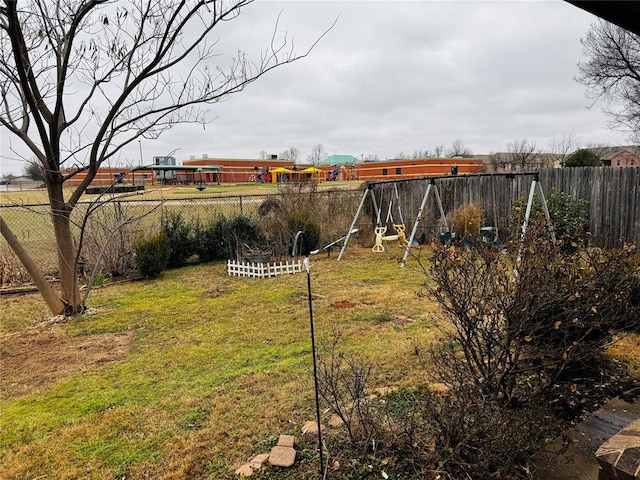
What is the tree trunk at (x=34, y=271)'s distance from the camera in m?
4.65

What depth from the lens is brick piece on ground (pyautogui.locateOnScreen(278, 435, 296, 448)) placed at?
2.18 meters

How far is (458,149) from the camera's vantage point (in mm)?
45125

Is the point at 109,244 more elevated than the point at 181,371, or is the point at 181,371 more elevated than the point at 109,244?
the point at 109,244

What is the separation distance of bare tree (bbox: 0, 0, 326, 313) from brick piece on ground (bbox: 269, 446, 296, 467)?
4.26 m

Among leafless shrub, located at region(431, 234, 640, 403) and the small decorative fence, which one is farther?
the small decorative fence

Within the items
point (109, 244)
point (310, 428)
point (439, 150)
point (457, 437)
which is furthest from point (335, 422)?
point (439, 150)

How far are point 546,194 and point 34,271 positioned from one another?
10005mm

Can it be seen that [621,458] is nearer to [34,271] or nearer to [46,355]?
[46,355]

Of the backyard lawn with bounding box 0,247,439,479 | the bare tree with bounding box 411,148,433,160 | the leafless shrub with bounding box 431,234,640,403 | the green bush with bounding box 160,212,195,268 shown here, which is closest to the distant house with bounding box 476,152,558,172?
the bare tree with bounding box 411,148,433,160

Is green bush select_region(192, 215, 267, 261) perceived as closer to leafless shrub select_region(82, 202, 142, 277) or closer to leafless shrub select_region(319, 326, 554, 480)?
leafless shrub select_region(82, 202, 142, 277)

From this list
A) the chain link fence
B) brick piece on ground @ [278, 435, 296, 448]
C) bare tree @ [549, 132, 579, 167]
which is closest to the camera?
brick piece on ground @ [278, 435, 296, 448]

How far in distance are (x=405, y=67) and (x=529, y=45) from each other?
3862 mm

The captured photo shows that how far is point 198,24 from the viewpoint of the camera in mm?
4820

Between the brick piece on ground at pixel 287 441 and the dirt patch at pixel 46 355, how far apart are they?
2357 mm
